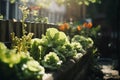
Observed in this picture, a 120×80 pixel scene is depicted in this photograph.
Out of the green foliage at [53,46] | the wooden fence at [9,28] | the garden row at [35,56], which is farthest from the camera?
the wooden fence at [9,28]

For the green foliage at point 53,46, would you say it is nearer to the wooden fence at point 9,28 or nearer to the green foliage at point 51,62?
the green foliage at point 51,62

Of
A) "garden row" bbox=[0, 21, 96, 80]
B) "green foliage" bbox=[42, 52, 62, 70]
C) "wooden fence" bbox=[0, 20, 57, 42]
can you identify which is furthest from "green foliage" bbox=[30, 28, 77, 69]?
"wooden fence" bbox=[0, 20, 57, 42]

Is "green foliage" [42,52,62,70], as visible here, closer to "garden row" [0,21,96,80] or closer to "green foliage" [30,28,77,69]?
"garden row" [0,21,96,80]

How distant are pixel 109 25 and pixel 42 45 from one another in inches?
1099

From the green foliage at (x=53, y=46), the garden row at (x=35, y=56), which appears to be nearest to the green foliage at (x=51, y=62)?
the garden row at (x=35, y=56)

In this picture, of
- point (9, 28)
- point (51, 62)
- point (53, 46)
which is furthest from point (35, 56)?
point (9, 28)

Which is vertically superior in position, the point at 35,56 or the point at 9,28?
the point at 9,28

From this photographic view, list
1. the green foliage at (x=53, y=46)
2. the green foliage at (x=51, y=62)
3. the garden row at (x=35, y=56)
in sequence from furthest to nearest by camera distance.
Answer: the green foliage at (x=53, y=46) < the green foliage at (x=51, y=62) < the garden row at (x=35, y=56)

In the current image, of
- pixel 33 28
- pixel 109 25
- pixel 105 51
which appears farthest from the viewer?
pixel 109 25

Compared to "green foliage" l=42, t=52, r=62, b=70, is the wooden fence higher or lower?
higher

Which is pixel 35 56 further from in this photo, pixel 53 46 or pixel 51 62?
pixel 53 46

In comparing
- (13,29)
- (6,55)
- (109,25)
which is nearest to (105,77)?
(13,29)

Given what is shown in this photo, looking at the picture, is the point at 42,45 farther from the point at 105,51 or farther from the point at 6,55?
the point at 105,51

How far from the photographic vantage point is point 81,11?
3619 cm
